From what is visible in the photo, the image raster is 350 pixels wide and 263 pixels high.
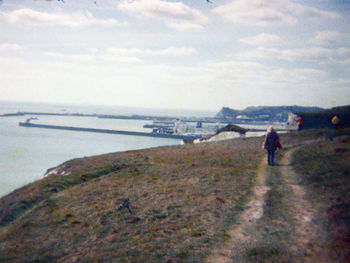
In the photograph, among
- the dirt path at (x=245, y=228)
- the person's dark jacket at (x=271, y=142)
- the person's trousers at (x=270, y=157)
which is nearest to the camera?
the dirt path at (x=245, y=228)

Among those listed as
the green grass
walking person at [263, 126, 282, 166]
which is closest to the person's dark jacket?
walking person at [263, 126, 282, 166]

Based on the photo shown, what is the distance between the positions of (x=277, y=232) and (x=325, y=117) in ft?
89.8

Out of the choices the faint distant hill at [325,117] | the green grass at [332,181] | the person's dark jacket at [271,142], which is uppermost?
the faint distant hill at [325,117]

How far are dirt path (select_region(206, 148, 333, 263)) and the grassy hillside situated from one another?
39 centimetres

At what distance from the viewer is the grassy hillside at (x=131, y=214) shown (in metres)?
7.46

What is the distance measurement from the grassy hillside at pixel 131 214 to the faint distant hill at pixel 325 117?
55.1 ft

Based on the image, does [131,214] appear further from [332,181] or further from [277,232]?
[332,181]

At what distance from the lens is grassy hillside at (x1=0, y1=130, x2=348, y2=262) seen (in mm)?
7459

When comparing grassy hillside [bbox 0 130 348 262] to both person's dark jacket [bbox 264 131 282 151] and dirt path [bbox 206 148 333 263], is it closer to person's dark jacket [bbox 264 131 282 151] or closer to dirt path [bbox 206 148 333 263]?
dirt path [bbox 206 148 333 263]

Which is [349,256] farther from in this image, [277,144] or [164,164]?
[164,164]

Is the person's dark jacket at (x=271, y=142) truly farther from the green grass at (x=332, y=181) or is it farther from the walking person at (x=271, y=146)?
the green grass at (x=332, y=181)

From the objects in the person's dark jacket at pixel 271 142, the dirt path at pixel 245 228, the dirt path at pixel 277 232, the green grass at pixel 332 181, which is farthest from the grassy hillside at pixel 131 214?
the green grass at pixel 332 181

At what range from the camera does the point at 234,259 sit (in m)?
6.48

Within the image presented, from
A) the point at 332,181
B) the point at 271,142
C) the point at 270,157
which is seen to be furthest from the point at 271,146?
the point at 332,181
